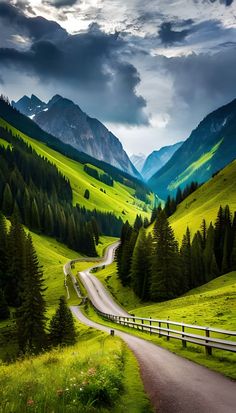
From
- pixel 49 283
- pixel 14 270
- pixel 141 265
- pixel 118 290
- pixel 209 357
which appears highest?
pixel 141 265

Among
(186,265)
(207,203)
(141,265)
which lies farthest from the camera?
(207,203)

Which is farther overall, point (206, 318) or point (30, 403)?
point (206, 318)

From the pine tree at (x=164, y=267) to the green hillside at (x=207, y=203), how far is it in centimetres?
4426

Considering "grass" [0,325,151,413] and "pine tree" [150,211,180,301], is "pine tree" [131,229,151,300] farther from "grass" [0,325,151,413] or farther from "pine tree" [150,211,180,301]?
"grass" [0,325,151,413]

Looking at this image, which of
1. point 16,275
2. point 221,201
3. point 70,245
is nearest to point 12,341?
point 16,275

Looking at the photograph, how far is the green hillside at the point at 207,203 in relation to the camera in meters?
137

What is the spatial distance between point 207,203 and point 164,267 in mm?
80032

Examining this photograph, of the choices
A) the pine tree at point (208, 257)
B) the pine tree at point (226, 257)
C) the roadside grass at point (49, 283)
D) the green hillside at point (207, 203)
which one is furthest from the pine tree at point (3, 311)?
the green hillside at point (207, 203)

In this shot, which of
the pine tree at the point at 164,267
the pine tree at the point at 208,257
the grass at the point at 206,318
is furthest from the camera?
the pine tree at the point at 208,257

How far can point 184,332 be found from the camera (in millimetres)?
26719

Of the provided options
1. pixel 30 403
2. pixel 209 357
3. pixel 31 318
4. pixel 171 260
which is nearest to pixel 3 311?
pixel 31 318

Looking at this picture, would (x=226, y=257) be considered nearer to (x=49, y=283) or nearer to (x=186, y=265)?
(x=186, y=265)

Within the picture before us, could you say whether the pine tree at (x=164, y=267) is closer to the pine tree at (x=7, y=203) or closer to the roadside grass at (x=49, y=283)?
the roadside grass at (x=49, y=283)

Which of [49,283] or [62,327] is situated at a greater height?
[49,283]
